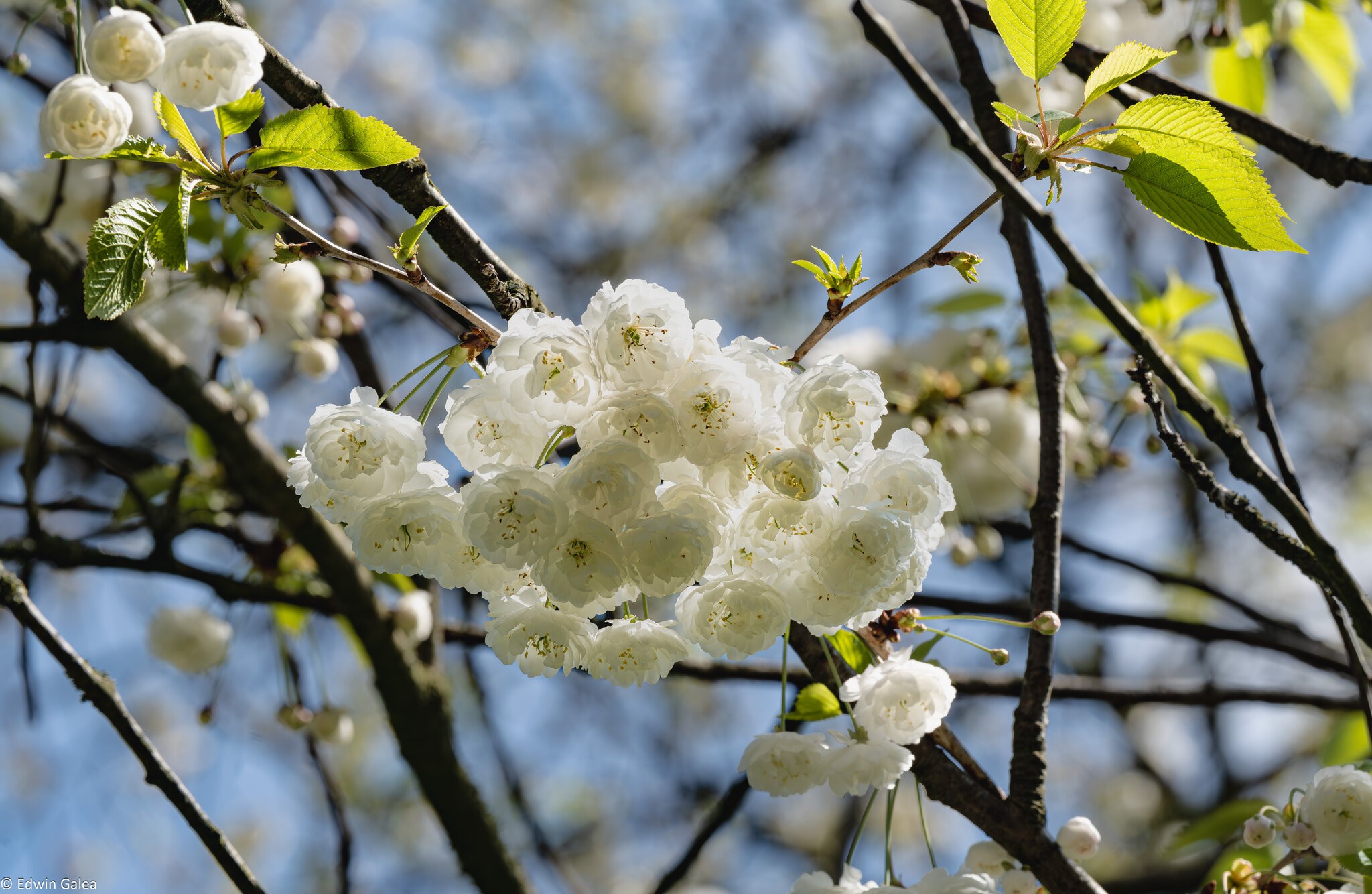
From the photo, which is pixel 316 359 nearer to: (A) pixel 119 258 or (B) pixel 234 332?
(B) pixel 234 332

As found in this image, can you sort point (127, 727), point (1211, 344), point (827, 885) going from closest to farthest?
point (827, 885) → point (127, 727) → point (1211, 344)

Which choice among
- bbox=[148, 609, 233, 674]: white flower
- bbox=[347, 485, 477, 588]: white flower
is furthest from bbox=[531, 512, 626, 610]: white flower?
bbox=[148, 609, 233, 674]: white flower

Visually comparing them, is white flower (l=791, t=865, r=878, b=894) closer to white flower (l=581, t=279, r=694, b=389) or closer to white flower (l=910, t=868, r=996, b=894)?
white flower (l=910, t=868, r=996, b=894)

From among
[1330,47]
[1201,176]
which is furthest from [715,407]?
[1330,47]

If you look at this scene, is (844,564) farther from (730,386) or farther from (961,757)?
(961,757)

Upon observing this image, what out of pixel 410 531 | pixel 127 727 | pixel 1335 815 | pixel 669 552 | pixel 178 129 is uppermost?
pixel 178 129

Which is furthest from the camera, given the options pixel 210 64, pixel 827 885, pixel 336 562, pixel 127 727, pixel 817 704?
pixel 336 562

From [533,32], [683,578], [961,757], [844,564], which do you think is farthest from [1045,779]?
[533,32]
